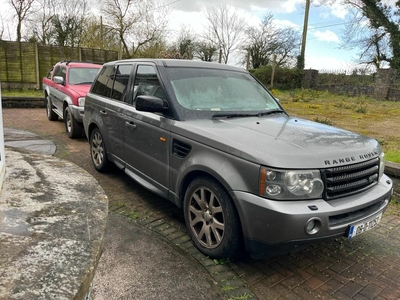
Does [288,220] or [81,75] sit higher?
[81,75]

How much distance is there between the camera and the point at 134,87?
165 inches

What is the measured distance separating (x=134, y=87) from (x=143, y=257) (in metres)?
2.24

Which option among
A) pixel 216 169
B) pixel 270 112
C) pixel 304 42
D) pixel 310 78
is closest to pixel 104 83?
pixel 270 112

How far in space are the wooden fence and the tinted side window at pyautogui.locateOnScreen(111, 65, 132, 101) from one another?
36.1 ft

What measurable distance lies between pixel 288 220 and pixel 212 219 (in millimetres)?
761

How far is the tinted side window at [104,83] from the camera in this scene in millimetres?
4879

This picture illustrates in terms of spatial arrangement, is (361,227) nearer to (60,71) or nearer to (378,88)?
(60,71)

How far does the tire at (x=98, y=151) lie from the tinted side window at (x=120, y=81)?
76 cm

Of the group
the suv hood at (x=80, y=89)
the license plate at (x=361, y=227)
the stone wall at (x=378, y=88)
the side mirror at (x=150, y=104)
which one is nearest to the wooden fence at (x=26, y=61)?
the suv hood at (x=80, y=89)

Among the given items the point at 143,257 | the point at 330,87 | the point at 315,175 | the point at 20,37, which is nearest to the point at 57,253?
the point at 143,257

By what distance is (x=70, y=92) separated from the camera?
7.43 metres

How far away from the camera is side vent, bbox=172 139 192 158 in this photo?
10.00 ft

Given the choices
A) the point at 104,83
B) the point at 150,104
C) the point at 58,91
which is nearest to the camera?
the point at 150,104

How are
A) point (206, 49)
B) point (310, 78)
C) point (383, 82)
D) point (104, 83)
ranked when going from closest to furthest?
point (104, 83) < point (383, 82) < point (310, 78) < point (206, 49)
